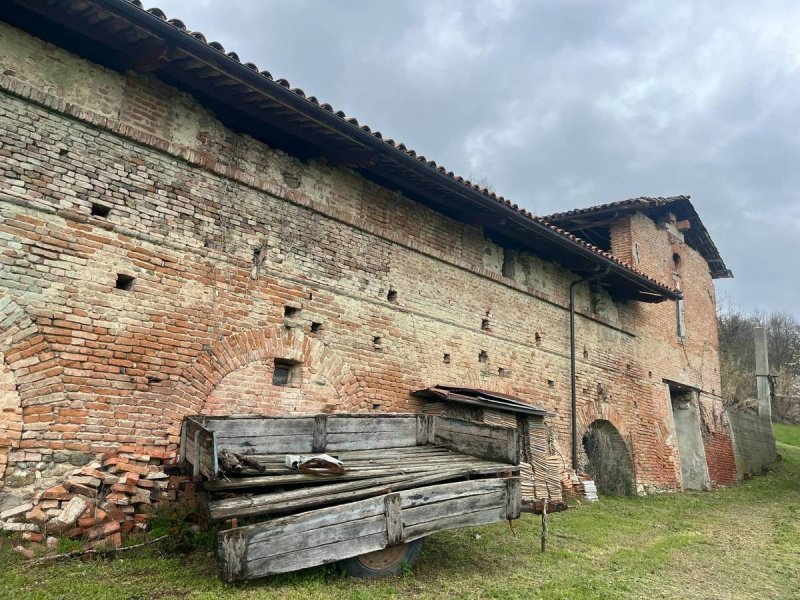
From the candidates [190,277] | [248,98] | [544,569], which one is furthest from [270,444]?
[248,98]

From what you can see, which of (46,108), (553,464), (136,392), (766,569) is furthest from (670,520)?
(46,108)

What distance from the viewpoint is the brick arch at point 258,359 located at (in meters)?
5.81

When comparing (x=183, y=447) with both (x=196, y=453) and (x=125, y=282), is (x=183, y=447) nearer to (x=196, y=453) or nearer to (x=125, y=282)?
(x=196, y=453)

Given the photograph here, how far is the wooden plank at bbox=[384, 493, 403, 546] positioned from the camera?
14.0 feet

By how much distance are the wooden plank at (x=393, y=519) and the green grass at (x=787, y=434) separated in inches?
968

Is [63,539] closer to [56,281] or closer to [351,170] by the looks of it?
[56,281]

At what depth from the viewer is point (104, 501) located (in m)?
4.94

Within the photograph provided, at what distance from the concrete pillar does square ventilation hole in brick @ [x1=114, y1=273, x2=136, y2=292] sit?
20.3 meters

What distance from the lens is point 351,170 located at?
25.9 feet

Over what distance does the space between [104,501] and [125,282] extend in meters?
2.16

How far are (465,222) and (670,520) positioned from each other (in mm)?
5868

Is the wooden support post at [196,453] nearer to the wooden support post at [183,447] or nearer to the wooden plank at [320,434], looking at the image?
the wooden support post at [183,447]

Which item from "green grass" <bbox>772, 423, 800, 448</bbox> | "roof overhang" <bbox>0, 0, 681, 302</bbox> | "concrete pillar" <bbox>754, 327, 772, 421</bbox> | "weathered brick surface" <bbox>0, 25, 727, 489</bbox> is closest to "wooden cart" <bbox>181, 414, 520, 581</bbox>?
"weathered brick surface" <bbox>0, 25, 727, 489</bbox>

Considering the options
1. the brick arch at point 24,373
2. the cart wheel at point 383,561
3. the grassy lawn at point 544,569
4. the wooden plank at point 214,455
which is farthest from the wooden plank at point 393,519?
the brick arch at point 24,373
